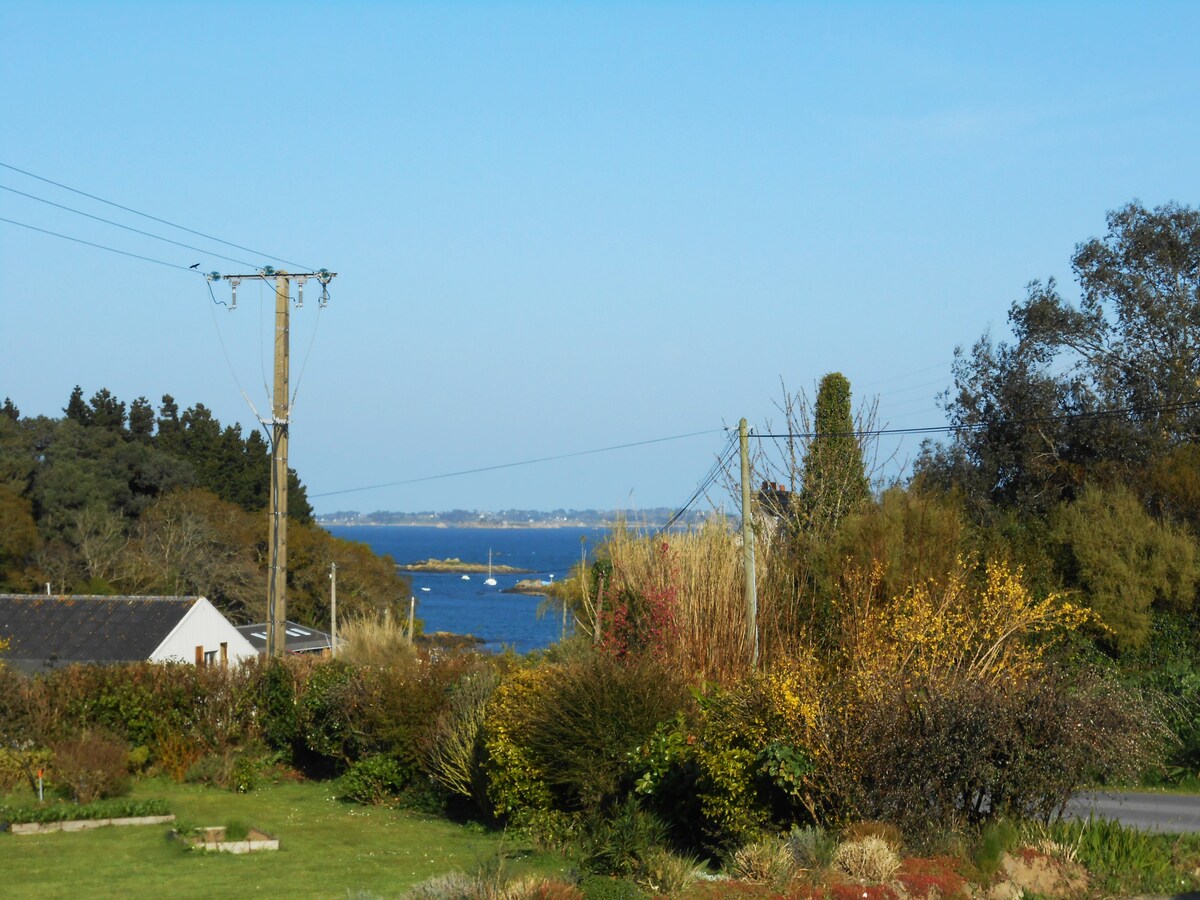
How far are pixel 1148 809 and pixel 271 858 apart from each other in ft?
31.9

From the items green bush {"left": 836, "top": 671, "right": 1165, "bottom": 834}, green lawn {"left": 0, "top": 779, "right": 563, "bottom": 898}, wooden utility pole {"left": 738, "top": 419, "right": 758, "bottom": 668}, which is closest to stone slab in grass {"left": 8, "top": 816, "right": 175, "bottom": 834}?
green lawn {"left": 0, "top": 779, "right": 563, "bottom": 898}

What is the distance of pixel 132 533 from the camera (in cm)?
5712

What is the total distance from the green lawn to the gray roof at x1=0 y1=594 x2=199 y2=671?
15252mm

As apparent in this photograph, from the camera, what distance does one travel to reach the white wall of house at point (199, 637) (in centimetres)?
3131

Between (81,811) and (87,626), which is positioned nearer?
(81,811)

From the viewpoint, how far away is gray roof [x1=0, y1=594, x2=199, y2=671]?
30.0 meters

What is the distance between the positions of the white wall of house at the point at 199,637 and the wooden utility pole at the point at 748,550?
55.3 ft

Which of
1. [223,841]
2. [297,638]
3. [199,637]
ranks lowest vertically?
[223,841]

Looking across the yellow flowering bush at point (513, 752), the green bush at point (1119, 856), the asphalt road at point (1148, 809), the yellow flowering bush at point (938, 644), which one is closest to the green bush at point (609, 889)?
the yellow flowering bush at point (938, 644)

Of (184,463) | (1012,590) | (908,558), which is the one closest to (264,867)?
(1012,590)

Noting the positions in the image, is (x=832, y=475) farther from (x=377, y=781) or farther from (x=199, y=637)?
(x=199, y=637)

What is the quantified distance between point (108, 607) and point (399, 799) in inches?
710

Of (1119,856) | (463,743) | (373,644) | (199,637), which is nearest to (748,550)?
(463,743)

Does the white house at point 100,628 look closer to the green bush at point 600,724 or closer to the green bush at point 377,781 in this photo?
the green bush at point 377,781
